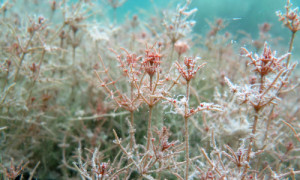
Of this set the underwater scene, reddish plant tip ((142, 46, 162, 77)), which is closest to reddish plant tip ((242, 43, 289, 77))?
the underwater scene

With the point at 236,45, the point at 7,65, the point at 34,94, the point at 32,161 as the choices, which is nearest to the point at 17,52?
the point at 7,65

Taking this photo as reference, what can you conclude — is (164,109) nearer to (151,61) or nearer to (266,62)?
(151,61)

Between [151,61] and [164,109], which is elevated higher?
[151,61]

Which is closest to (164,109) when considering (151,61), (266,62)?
(151,61)

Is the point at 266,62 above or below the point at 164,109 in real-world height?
above

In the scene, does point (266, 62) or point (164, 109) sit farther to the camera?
point (164, 109)

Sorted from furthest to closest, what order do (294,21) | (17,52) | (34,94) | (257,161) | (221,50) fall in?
(221,50) → (34,94) → (17,52) → (257,161) → (294,21)

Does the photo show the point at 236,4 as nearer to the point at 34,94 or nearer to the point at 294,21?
the point at 294,21

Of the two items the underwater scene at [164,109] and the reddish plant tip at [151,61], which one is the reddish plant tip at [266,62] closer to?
the underwater scene at [164,109]
